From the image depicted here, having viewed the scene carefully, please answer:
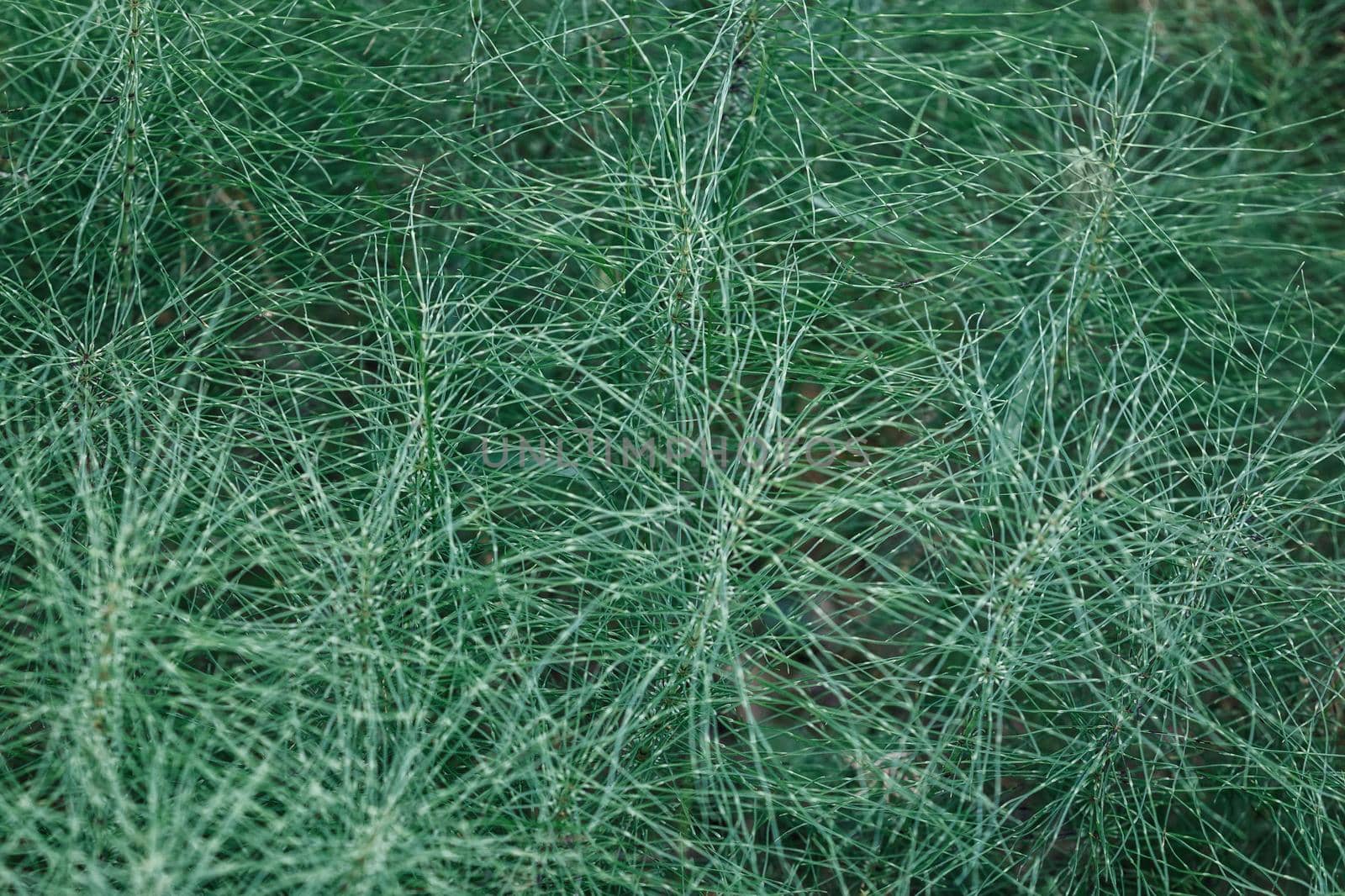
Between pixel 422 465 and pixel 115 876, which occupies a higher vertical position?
pixel 422 465

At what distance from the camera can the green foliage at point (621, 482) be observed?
53.8 inches

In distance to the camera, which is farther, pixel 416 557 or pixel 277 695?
pixel 416 557

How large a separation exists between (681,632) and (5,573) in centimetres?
88

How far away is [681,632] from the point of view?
1.44 meters

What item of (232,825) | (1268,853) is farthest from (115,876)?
(1268,853)

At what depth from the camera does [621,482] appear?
156cm

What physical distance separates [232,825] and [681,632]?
0.52 metres

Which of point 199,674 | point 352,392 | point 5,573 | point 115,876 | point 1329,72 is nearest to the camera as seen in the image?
point 115,876

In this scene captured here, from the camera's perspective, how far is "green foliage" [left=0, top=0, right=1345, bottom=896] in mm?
1367

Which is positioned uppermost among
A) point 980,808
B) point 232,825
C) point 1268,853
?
point 232,825

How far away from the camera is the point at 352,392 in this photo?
171 centimetres

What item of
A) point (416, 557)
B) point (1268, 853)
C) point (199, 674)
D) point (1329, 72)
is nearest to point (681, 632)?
point (416, 557)

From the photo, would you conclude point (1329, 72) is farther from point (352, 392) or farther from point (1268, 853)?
point (352, 392)

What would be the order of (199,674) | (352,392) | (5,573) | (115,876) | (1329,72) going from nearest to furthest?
(115,876), (199,674), (5,573), (352,392), (1329,72)
